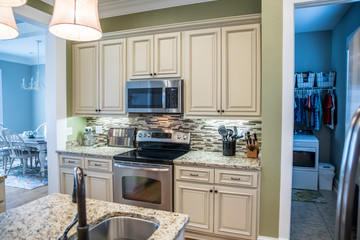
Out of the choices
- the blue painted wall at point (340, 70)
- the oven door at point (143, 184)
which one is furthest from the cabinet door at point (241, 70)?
the blue painted wall at point (340, 70)

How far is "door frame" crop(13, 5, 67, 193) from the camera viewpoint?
3156 millimetres

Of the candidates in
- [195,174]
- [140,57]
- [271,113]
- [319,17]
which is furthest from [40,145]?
[319,17]

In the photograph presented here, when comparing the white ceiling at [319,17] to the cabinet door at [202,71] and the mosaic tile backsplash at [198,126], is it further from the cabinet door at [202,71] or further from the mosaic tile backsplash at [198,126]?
the mosaic tile backsplash at [198,126]

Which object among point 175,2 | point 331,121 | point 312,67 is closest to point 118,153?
point 175,2

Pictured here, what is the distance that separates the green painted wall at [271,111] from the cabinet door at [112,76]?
173 cm

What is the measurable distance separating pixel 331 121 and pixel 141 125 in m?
3.39

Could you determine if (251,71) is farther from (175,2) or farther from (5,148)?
(5,148)

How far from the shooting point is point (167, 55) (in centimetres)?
285

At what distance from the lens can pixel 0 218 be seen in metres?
1.19

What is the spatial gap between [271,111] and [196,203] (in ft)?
3.93

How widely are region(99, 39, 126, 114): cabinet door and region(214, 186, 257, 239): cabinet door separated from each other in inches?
64.3

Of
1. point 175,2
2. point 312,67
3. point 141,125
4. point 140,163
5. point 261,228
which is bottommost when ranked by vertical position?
point 261,228

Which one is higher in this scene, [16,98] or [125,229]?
[16,98]

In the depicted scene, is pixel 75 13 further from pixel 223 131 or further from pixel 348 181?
pixel 223 131
